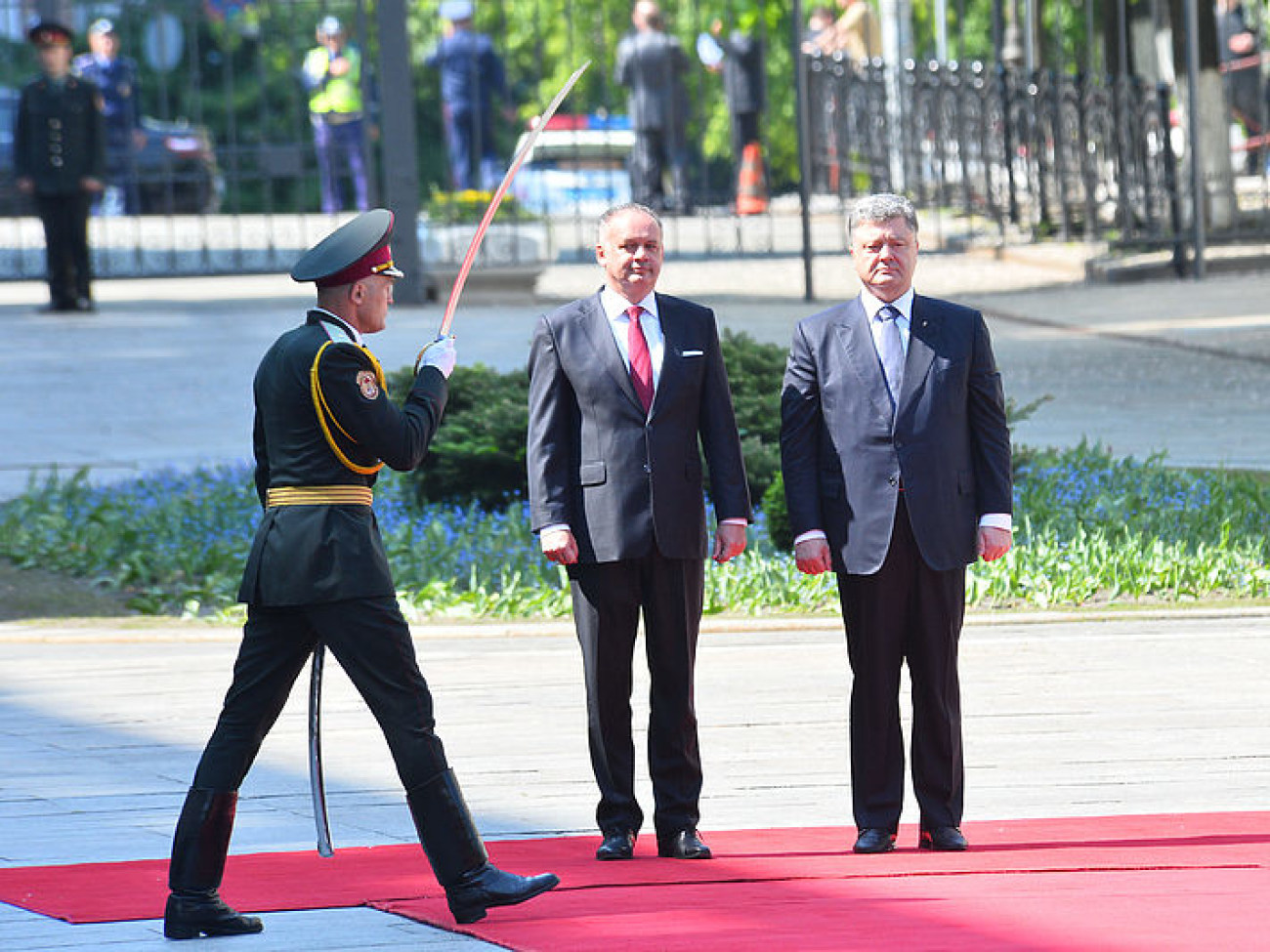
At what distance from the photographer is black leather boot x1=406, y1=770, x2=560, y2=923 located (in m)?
5.25

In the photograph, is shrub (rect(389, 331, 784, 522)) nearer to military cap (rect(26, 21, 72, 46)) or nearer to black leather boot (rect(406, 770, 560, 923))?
black leather boot (rect(406, 770, 560, 923))

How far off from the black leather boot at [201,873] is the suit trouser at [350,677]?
0.05 m

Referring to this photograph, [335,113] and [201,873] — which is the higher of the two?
[335,113]

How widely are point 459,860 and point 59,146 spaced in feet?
46.6

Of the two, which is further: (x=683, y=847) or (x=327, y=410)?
(x=683, y=847)

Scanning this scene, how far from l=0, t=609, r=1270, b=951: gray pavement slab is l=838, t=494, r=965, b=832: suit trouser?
434 mm

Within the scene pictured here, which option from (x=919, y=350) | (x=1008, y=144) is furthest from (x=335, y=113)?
(x=919, y=350)

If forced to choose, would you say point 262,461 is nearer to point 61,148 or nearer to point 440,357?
point 440,357

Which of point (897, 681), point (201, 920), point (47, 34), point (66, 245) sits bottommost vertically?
point (201, 920)

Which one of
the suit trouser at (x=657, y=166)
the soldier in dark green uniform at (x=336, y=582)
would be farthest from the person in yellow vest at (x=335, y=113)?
the soldier in dark green uniform at (x=336, y=582)

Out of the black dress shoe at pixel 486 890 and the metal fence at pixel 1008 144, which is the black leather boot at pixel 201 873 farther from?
the metal fence at pixel 1008 144

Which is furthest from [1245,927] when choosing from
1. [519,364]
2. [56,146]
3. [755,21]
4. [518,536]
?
[755,21]

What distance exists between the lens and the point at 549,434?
6090 mm

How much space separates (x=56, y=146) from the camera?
1856 cm
